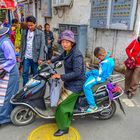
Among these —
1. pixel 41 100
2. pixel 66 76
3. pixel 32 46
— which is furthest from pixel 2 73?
pixel 32 46

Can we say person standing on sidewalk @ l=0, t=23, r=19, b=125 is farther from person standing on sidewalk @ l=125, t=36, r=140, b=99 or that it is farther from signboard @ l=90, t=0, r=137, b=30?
signboard @ l=90, t=0, r=137, b=30

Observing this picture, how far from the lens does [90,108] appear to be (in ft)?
11.0

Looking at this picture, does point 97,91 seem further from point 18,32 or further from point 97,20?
point 97,20

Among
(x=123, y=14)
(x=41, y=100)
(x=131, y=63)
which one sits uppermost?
(x=123, y=14)

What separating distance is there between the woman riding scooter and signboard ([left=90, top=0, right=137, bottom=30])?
11.2 feet

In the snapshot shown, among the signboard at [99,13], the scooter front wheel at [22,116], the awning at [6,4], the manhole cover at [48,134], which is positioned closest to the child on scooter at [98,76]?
the manhole cover at [48,134]

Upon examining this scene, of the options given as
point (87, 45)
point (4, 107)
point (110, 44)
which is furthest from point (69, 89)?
point (87, 45)

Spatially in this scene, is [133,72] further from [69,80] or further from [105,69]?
[69,80]

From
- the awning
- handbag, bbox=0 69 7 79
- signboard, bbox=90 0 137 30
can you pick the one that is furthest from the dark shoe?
the awning

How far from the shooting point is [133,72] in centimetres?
477

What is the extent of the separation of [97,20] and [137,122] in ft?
14.9

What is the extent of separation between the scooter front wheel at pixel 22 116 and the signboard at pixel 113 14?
3.93 m

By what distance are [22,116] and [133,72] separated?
108 inches

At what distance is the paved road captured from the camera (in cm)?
317
